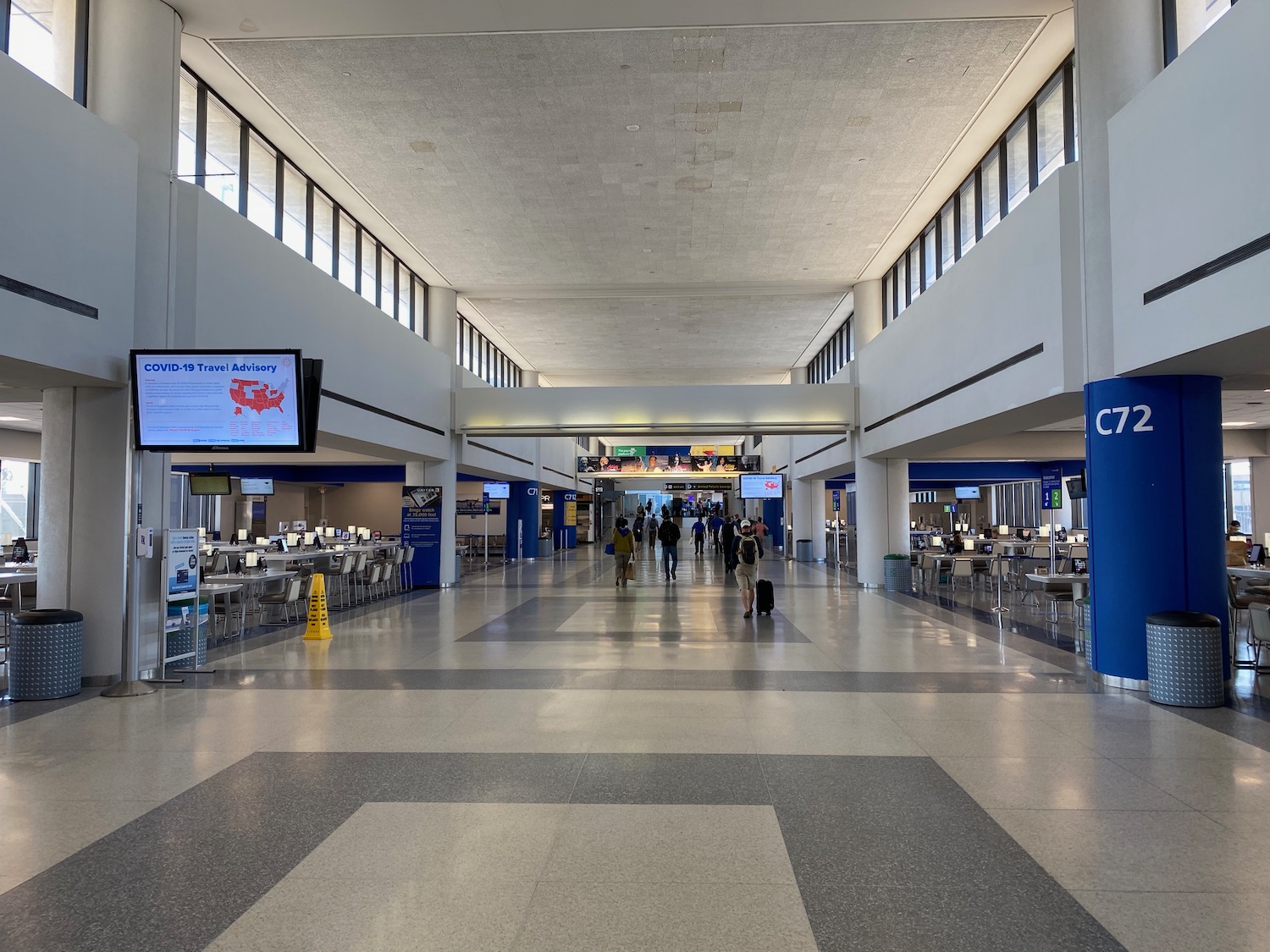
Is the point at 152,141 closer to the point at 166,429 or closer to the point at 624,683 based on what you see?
the point at 166,429

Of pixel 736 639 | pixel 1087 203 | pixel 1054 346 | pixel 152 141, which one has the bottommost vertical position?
pixel 736 639

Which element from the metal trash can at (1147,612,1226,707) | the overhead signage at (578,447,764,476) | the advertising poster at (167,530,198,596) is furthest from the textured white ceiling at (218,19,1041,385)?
the overhead signage at (578,447,764,476)

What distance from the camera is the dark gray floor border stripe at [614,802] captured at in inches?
119

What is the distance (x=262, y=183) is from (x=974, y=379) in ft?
33.7

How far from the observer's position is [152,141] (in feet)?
26.2

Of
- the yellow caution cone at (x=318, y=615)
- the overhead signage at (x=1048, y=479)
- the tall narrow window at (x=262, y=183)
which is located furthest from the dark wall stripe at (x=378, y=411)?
the overhead signage at (x=1048, y=479)

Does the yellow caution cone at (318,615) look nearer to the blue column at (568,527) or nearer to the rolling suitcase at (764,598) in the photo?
the rolling suitcase at (764,598)

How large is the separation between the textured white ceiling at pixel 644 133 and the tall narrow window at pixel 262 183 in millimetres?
905

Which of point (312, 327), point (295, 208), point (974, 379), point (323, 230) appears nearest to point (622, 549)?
point (312, 327)

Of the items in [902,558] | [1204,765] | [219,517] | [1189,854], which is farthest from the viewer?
[219,517]

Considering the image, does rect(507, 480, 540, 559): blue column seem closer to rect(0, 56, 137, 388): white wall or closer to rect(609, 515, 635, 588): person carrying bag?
rect(609, 515, 635, 588): person carrying bag

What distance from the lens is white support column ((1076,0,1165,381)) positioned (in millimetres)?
7125

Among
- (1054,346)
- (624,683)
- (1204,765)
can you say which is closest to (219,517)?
(624,683)

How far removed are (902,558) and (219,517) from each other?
75.7 feet
